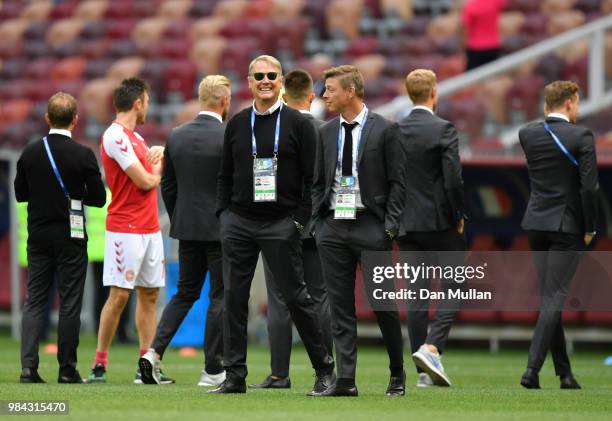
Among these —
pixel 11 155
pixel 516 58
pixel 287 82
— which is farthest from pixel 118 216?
pixel 11 155

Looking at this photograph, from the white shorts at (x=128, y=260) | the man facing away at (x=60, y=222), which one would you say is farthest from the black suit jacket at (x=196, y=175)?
the man facing away at (x=60, y=222)

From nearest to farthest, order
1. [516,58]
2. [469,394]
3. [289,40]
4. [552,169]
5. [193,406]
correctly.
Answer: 1. [193,406]
2. [469,394]
3. [552,169]
4. [516,58]
5. [289,40]

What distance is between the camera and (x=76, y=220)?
10188 mm

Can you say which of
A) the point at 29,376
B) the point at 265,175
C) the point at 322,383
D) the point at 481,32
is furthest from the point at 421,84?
the point at 481,32

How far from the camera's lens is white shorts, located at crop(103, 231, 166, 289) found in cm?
1045

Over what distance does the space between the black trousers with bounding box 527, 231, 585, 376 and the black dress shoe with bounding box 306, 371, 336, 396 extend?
5.61 feet

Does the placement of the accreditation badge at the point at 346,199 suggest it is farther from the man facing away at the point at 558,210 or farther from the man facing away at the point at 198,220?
the man facing away at the point at 558,210

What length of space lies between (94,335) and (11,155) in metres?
2.29

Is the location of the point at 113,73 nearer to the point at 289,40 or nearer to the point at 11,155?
the point at 289,40

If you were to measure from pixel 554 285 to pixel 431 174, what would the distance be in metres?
1.13

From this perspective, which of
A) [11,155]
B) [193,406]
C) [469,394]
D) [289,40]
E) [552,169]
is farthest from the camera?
[289,40]

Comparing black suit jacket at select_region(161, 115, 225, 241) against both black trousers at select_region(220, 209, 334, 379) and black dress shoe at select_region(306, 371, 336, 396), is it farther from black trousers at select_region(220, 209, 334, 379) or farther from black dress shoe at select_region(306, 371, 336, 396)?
black dress shoe at select_region(306, 371, 336, 396)

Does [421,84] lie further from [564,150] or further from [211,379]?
[211,379]

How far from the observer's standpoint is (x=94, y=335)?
17.4m
